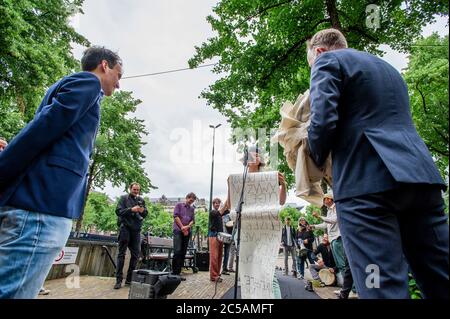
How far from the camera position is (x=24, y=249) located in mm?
1303

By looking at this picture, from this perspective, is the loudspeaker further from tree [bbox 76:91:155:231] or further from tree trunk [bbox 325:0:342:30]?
tree [bbox 76:91:155:231]

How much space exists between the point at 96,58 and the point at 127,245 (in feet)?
16.0

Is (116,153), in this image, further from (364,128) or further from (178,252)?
(364,128)

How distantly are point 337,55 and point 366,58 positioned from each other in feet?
0.50

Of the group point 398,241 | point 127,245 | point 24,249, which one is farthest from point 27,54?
point 398,241

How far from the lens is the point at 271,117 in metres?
12.6

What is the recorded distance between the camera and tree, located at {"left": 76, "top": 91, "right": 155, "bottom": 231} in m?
16.9

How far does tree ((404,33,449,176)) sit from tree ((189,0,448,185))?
1076mm

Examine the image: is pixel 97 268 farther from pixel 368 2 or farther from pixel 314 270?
pixel 368 2

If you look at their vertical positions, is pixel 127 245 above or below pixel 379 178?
below

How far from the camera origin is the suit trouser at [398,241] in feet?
3.54

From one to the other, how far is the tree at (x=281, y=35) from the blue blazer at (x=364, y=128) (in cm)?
604

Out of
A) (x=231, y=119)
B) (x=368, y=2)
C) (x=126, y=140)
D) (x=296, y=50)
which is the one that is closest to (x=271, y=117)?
(x=231, y=119)

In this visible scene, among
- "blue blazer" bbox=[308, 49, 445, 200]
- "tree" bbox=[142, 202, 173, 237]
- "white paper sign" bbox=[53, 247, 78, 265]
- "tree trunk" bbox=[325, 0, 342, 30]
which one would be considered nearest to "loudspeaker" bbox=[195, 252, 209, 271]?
"white paper sign" bbox=[53, 247, 78, 265]
